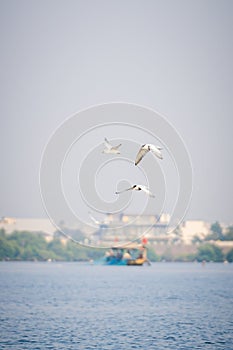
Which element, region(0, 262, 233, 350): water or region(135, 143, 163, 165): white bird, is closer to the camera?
region(135, 143, 163, 165): white bird

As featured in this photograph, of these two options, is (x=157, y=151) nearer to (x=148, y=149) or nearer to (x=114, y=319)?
(x=148, y=149)

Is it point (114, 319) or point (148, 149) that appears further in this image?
point (114, 319)

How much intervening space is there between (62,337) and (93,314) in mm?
14244

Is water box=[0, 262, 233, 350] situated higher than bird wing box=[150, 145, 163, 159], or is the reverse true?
bird wing box=[150, 145, 163, 159]

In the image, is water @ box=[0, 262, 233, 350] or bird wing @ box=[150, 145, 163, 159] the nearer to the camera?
bird wing @ box=[150, 145, 163, 159]

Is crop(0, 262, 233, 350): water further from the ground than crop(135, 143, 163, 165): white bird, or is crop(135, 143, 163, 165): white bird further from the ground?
crop(135, 143, 163, 165): white bird

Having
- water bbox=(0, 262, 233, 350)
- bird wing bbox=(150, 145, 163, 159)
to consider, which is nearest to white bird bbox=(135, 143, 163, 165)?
bird wing bbox=(150, 145, 163, 159)

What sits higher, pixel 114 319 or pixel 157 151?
pixel 157 151

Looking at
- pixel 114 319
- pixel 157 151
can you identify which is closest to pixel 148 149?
pixel 157 151

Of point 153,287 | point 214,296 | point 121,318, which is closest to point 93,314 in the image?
point 121,318

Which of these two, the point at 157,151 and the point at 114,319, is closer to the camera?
the point at 157,151

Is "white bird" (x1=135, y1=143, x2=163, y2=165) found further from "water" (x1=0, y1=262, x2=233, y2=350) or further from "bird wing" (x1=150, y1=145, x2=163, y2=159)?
"water" (x1=0, y1=262, x2=233, y2=350)

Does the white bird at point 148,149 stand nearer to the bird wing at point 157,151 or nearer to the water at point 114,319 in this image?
the bird wing at point 157,151

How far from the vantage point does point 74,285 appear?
107250mm
